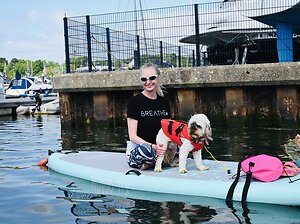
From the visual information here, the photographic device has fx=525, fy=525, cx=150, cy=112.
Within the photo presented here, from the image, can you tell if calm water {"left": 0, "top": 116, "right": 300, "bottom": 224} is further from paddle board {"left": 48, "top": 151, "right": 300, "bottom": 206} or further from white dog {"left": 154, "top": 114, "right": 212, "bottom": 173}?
white dog {"left": 154, "top": 114, "right": 212, "bottom": 173}

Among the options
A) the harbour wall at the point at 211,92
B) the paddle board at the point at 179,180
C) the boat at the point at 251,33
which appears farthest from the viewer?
the boat at the point at 251,33

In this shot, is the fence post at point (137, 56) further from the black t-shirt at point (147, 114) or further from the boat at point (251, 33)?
the black t-shirt at point (147, 114)

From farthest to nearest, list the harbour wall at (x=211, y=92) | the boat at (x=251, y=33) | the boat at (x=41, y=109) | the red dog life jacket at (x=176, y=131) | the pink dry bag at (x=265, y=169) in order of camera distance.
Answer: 1. the boat at (x=41, y=109)
2. the boat at (x=251, y=33)
3. the harbour wall at (x=211, y=92)
4. the red dog life jacket at (x=176, y=131)
5. the pink dry bag at (x=265, y=169)

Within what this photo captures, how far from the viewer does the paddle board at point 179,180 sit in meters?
5.71

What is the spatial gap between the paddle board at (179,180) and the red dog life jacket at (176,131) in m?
0.42

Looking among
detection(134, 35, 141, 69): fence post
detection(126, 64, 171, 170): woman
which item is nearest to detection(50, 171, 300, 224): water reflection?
detection(126, 64, 171, 170): woman

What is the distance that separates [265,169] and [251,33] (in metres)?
9.49

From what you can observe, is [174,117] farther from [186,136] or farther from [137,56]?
[186,136]

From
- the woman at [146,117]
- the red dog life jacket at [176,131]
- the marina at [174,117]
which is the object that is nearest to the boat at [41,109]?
the marina at [174,117]

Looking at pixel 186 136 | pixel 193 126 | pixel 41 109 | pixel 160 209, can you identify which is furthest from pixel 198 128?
pixel 41 109

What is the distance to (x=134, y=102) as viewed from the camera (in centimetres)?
677

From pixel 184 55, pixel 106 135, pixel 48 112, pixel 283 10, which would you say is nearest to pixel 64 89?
pixel 106 135

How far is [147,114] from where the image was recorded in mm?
6805

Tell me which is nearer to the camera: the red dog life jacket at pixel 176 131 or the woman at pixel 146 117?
the red dog life jacket at pixel 176 131
